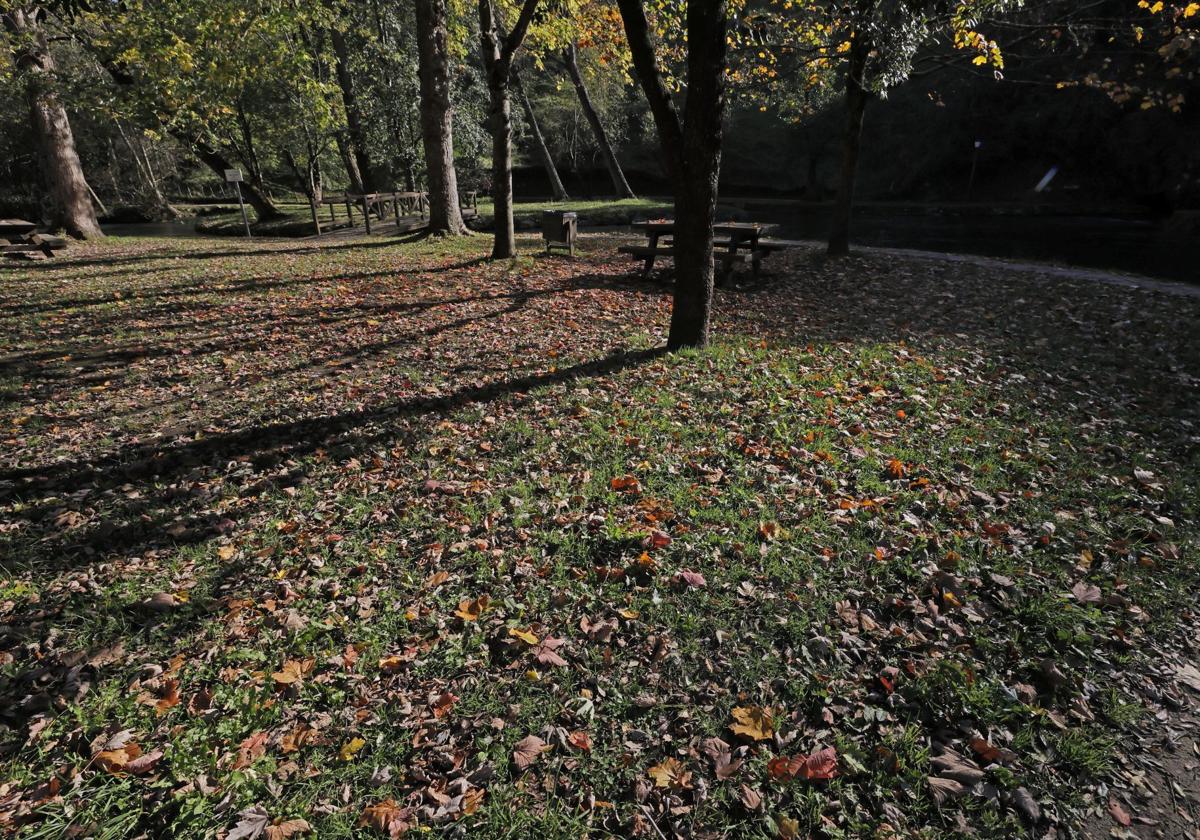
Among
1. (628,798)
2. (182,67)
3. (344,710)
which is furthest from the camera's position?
(182,67)

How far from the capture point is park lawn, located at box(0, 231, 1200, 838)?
2.32 metres

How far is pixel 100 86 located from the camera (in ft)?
47.9

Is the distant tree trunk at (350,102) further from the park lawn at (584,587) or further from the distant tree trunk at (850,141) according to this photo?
the park lawn at (584,587)

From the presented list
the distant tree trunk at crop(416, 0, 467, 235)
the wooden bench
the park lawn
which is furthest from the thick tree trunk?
the park lawn

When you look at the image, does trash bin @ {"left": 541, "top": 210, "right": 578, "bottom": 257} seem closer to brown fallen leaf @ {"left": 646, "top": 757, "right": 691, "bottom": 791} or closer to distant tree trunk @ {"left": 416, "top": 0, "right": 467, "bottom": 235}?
distant tree trunk @ {"left": 416, "top": 0, "right": 467, "bottom": 235}

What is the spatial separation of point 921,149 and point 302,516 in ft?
117

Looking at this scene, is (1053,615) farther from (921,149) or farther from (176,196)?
(176,196)

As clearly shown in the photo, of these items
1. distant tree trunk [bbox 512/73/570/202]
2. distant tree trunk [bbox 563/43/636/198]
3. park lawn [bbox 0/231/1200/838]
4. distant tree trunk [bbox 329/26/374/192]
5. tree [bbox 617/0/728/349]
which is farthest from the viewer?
distant tree trunk [bbox 512/73/570/202]

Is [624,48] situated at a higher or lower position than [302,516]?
higher

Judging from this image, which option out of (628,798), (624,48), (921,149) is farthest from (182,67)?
(921,149)

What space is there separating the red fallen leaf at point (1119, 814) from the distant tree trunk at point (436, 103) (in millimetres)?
14454

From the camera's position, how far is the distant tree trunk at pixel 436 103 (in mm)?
12898

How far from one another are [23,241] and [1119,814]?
18374 mm

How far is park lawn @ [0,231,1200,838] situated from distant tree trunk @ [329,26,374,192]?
711 inches
